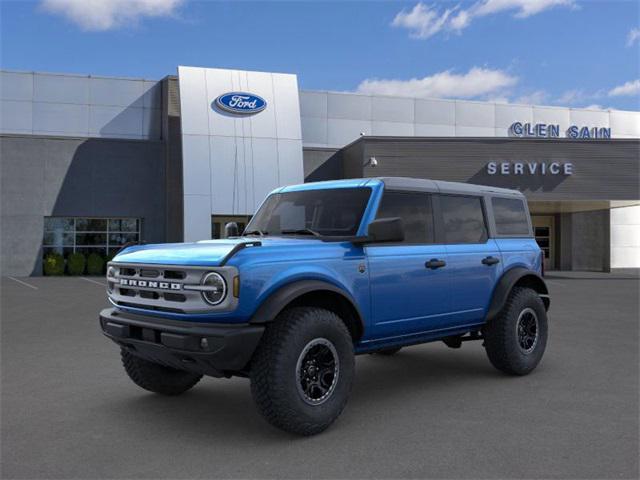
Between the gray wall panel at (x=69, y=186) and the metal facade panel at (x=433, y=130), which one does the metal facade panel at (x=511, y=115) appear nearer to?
the metal facade panel at (x=433, y=130)

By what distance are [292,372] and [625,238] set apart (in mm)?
33209

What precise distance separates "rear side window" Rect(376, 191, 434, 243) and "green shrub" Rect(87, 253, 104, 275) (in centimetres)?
2280

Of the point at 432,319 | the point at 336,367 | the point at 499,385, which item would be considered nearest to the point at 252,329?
the point at 336,367

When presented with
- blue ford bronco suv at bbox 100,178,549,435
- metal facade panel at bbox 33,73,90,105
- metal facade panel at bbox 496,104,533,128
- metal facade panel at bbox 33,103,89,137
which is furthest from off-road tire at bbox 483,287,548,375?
metal facade panel at bbox 496,104,533,128

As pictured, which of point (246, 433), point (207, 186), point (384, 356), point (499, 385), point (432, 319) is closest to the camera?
point (246, 433)

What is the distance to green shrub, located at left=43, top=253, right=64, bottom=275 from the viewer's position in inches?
985

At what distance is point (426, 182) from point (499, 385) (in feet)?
7.33

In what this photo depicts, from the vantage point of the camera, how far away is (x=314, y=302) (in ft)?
15.6

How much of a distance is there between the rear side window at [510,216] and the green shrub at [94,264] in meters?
22.4

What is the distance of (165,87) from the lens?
1078 inches

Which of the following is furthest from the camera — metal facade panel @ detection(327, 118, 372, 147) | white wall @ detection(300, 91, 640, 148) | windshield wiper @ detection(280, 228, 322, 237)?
metal facade panel @ detection(327, 118, 372, 147)

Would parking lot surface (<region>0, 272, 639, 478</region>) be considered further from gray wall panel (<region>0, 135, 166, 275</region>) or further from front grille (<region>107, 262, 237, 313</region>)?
gray wall panel (<region>0, 135, 166, 275</region>)

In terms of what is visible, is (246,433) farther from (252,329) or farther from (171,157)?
(171,157)

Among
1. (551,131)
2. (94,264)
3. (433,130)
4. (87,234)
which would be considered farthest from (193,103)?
(551,131)
